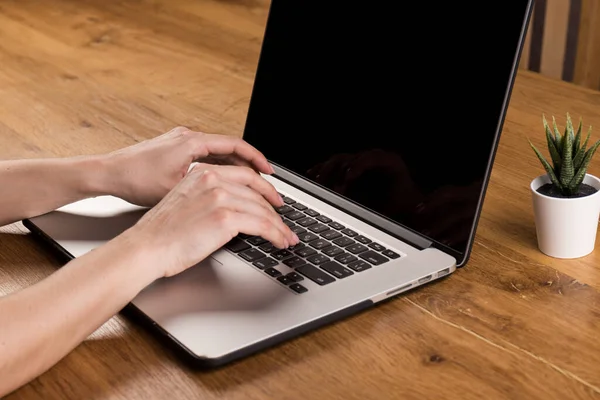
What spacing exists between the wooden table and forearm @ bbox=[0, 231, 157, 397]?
0.08 ft

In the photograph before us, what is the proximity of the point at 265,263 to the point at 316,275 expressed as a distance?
63mm

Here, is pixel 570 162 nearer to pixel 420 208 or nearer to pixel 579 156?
pixel 579 156

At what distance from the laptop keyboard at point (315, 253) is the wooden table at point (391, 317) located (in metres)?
0.05

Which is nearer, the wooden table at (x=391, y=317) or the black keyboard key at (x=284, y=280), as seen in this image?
the wooden table at (x=391, y=317)

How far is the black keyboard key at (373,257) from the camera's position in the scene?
3.05 feet

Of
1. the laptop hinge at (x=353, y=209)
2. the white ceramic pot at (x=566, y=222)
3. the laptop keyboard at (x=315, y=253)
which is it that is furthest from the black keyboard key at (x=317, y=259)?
the white ceramic pot at (x=566, y=222)

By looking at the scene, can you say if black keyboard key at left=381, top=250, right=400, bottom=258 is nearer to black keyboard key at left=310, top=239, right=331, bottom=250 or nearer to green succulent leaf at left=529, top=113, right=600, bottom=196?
black keyboard key at left=310, top=239, right=331, bottom=250

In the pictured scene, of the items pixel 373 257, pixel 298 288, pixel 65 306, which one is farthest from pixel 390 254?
pixel 65 306

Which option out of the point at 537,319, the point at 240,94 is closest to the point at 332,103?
the point at 537,319

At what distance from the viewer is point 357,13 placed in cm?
108

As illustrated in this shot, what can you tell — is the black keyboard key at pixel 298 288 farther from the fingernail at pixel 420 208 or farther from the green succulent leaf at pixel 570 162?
the green succulent leaf at pixel 570 162

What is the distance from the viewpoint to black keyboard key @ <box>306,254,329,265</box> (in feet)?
3.04

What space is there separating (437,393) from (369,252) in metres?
0.22

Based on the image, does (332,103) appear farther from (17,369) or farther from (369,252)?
(17,369)
